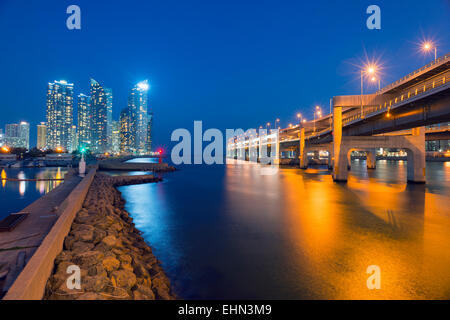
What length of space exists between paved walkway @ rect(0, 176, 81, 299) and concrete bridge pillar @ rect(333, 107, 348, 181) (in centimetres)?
3112

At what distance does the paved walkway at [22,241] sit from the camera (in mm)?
5941

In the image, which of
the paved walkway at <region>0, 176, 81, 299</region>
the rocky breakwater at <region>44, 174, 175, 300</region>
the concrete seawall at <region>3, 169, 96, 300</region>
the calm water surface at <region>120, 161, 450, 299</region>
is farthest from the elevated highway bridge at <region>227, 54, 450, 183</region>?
the paved walkway at <region>0, 176, 81, 299</region>

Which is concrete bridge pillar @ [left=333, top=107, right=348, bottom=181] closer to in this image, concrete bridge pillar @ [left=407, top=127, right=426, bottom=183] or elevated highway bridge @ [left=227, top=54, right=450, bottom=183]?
elevated highway bridge @ [left=227, top=54, right=450, bottom=183]

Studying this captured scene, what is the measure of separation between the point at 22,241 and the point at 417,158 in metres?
40.1

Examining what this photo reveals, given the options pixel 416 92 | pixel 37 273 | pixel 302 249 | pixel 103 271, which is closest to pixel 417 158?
pixel 416 92

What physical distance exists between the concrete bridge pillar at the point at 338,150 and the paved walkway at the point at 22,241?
3112 centimetres

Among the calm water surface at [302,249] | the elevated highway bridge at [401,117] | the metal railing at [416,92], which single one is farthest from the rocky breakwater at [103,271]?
the metal railing at [416,92]

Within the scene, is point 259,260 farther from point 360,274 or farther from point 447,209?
point 447,209

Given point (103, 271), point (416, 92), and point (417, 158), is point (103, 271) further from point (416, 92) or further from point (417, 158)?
point (417, 158)

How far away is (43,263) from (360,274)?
8917 mm

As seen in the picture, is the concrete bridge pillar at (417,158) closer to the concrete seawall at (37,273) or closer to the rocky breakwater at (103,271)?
the rocky breakwater at (103,271)

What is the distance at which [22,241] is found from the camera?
27.0 ft

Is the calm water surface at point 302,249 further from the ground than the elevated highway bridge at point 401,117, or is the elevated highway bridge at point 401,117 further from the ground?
the elevated highway bridge at point 401,117

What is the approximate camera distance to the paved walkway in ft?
19.5
